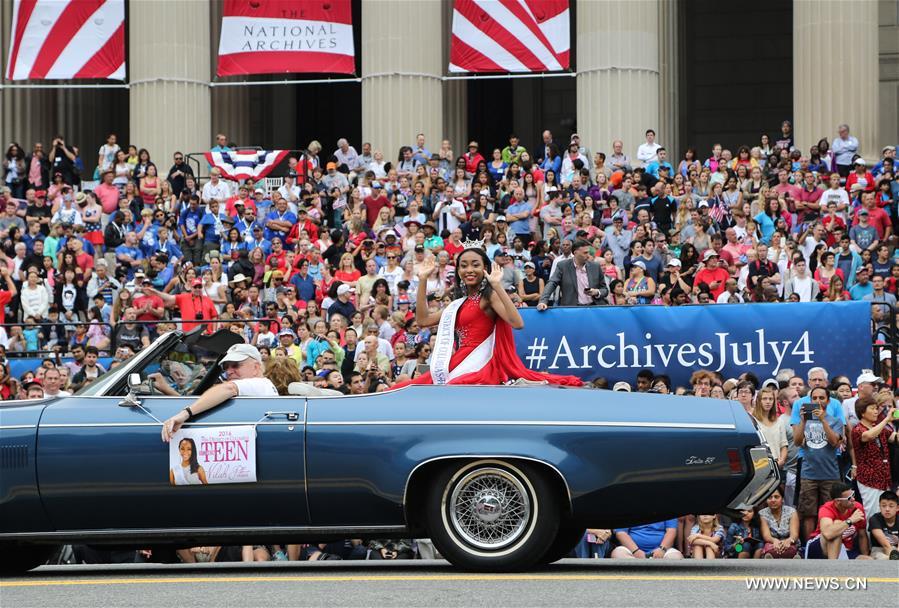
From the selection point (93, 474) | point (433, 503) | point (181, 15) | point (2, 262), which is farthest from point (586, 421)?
point (181, 15)

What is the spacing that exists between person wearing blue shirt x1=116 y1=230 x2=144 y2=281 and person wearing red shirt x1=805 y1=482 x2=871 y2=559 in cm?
1285

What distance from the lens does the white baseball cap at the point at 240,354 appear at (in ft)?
33.4

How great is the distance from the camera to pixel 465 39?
1170 inches

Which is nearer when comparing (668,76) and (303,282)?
(303,282)

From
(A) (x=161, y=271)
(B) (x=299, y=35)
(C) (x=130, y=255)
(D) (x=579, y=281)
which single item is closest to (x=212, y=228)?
A: (C) (x=130, y=255)

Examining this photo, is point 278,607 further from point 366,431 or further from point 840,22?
point 840,22

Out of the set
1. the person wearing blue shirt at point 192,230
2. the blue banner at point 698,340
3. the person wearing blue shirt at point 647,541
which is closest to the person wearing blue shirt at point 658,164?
the person wearing blue shirt at point 192,230

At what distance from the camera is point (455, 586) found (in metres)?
8.95

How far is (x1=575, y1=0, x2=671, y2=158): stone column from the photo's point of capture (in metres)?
30.1

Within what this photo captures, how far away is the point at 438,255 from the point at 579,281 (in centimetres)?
352

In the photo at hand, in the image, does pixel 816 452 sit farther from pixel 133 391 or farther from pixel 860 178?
pixel 860 178

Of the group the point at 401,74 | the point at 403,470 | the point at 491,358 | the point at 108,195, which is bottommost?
the point at 403,470

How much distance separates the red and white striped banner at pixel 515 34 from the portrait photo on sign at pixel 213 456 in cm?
1998

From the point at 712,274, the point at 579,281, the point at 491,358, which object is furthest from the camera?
the point at 712,274
